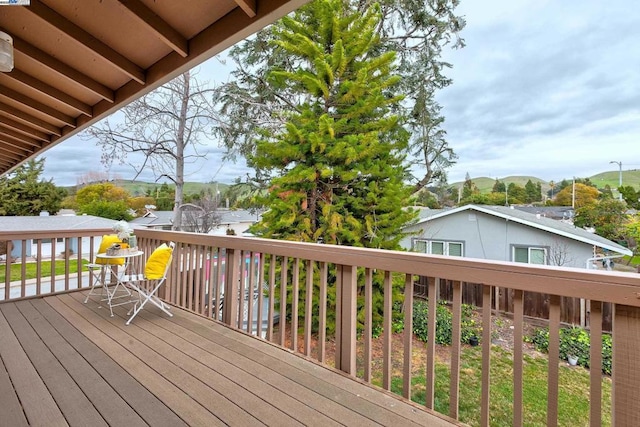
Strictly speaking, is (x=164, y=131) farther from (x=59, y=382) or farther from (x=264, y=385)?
(x=264, y=385)

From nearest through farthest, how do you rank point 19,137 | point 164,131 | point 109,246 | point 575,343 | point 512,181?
point 109,246 → point 19,137 → point 575,343 → point 164,131 → point 512,181

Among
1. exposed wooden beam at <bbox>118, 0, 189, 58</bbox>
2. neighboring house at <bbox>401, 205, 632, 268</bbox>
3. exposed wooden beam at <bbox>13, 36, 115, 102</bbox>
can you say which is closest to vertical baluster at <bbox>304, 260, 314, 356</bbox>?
exposed wooden beam at <bbox>118, 0, 189, 58</bbox>

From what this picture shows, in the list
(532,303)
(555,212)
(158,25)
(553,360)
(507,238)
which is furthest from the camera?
Result: (555,212)

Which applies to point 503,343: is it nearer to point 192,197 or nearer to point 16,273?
point 192,197

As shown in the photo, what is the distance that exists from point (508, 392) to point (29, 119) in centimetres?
778

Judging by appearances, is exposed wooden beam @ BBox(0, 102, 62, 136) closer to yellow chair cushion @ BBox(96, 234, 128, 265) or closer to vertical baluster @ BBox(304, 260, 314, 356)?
yellow chair cushion @ BBox(96, 234, 128, 265)

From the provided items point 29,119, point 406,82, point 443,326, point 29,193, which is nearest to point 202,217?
point 29,119

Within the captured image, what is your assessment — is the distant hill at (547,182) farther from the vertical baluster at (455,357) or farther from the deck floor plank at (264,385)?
the deck floor plank at (264,385)

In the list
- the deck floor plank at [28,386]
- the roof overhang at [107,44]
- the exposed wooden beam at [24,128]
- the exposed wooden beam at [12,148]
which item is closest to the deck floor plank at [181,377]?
the deck floor plank at [28,386]

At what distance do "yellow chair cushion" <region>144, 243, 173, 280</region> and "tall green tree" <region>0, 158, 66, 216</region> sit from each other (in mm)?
21697

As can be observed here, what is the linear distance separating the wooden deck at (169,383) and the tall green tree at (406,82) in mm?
6324

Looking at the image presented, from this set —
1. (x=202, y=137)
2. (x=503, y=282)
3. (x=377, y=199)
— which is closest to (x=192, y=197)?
(x=202, y=137)

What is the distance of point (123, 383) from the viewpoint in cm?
200

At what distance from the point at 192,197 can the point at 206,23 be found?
10.8 m
